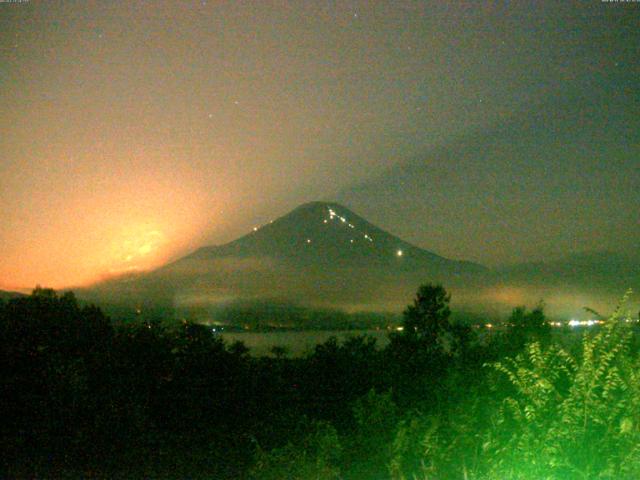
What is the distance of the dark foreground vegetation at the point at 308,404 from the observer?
4902mm

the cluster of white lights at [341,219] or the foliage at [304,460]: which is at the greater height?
the cluster of white lights at [341,219]

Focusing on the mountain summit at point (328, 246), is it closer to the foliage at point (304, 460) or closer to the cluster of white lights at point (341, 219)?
the cluster of white lights at point (341, 219)

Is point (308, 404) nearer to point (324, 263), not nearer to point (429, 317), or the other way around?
point (429, 317)

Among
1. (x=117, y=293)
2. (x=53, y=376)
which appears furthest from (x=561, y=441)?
(x=117, y=293)

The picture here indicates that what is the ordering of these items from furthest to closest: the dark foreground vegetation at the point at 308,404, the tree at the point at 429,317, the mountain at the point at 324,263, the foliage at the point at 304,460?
the mountain at the point at 324,263 → the tree at the point at 429,317 → the foliage at the point at 304,460 → the dark foreground vegetation at the point at 308,404

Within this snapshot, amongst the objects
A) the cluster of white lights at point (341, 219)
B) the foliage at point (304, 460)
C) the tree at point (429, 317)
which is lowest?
the foliage at point (304, 460)

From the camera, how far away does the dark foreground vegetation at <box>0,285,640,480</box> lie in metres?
4.90

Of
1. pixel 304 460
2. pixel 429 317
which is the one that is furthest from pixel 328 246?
pixel 304 460

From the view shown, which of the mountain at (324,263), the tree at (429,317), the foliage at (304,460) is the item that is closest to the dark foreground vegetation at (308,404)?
the foliage at (304,460)

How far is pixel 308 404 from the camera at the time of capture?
62.5 ft

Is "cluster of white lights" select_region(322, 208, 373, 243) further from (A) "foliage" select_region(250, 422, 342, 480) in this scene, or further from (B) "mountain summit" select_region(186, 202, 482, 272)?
(A) "foliage" select_region(250, 422, 342, 480)

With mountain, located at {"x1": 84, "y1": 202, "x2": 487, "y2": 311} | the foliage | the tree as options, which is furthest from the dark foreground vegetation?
mountain, located at {"x1": 84, "y1": 202, "x2": 487, "y2": 311}

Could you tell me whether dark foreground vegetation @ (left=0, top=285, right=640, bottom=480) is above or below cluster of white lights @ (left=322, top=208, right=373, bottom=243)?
below

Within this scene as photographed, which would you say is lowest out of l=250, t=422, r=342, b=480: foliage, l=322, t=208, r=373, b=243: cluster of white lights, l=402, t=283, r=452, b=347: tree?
l=250, t=422, r=342, b=480: foliage
